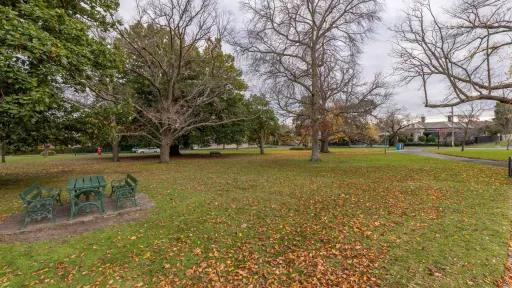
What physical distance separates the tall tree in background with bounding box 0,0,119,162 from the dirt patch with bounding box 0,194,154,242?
256 centimetres

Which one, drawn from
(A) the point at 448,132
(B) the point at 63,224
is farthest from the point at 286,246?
(A) the point at 448,132

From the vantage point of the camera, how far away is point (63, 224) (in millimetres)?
5324

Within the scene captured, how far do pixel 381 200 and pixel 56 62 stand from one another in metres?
9.83

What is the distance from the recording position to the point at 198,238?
479cm

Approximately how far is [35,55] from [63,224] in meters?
4.18

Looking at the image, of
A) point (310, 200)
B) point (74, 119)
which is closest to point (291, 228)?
point (310, 200)

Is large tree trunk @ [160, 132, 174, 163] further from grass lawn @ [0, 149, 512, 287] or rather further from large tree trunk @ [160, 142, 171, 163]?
grass lawn @ [0, 149, 512, 287]

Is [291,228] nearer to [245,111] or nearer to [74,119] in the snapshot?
[74,119]

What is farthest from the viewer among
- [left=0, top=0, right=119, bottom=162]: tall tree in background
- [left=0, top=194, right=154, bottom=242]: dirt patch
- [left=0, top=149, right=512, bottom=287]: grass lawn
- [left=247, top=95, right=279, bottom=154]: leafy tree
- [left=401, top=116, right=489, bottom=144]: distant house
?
[left=401, top=116, right=489, bottom=144]: distant house

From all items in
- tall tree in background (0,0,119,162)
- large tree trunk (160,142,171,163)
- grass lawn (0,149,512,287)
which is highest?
tall tree in background (0,0,119,162)

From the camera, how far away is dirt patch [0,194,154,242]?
15.9ft

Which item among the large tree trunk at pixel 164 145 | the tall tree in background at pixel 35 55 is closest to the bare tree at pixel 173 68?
the large tree trunk at pixel 164 145

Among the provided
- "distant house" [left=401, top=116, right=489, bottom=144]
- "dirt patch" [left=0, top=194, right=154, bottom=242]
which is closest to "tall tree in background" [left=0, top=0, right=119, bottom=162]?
"dirt patch" [left=0, top=194, right=154, bottom=242]

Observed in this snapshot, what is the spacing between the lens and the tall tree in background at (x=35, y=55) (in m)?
5.79
